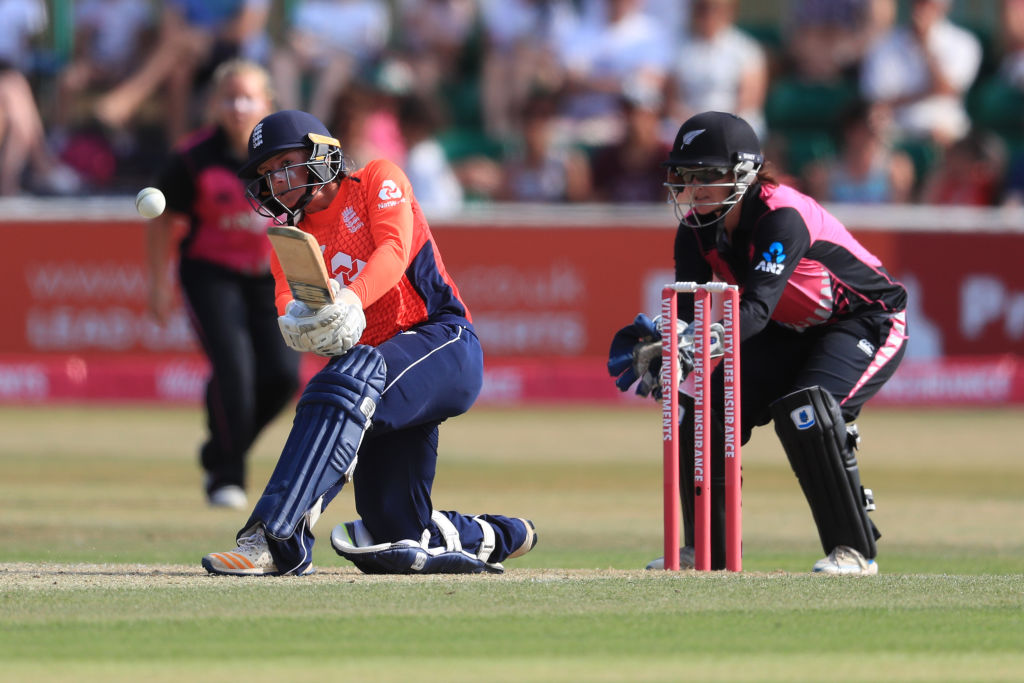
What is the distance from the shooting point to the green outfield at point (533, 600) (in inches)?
178

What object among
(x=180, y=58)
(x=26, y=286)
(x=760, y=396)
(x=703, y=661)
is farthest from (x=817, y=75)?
(x=703, y=661)

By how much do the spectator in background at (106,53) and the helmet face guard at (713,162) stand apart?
1111 centimetres

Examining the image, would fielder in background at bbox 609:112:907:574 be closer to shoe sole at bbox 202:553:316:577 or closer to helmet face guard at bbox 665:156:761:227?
helmet face guard at bbox 665:156:761:227

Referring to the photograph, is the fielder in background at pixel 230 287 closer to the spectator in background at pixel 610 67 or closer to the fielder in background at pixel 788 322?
the fielder in background at pixel 788 322

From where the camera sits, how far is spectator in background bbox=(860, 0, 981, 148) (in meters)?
15.5

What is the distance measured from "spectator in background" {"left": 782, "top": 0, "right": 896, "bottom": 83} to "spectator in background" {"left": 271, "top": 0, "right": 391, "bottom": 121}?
13.5ft

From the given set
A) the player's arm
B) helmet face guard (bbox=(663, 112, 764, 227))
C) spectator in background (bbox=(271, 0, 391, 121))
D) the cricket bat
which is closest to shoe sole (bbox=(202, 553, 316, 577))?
the cricket bat

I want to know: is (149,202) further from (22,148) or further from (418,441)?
(22,148)

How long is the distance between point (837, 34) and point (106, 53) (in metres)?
7.10

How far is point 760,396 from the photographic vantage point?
670cm

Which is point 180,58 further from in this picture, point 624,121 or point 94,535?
point 94,535

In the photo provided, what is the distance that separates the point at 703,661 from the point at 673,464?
5.27 ft

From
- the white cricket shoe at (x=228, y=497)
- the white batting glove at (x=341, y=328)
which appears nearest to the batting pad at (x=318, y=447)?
the white batting glove at (x=341, y=328)

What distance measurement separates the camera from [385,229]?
5867mm
